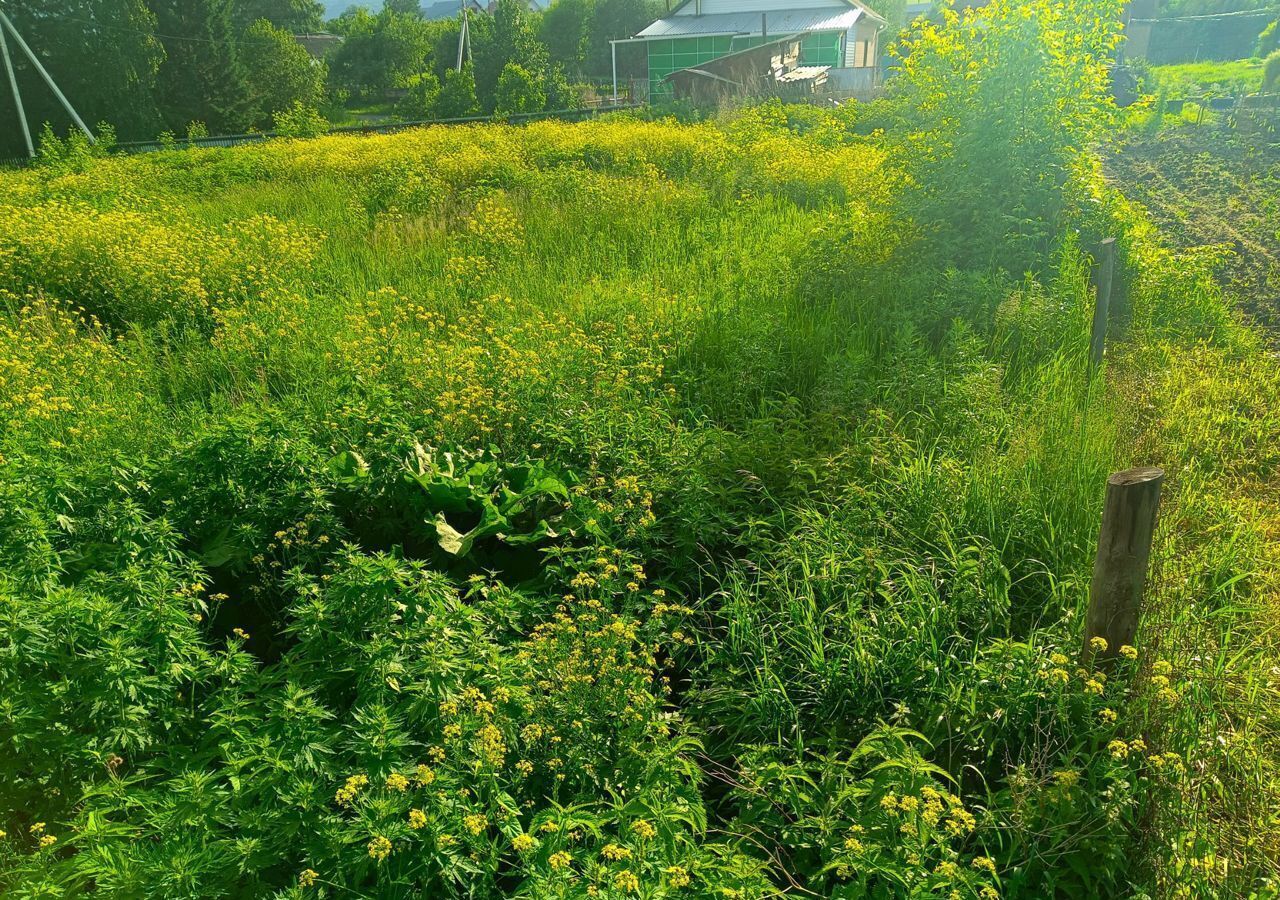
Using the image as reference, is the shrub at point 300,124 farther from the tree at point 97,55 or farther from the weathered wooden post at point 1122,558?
the weathered wooden post at point 1122,558

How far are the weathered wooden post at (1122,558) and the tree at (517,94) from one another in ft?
105

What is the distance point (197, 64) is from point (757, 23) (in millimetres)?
24921

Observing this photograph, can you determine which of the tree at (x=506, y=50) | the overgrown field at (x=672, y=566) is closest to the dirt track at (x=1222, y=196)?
the overgrown field at (x=672, y=566)

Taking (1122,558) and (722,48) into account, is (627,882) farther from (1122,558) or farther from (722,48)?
(722,48)

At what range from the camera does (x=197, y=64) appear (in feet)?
114

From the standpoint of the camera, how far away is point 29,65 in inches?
1173

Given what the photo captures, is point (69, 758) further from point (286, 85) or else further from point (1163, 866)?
point (286, 85)

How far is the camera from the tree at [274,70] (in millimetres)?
38719

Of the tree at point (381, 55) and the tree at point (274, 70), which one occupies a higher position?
the tree at point (381, 55)

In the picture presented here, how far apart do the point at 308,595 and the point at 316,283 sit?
5.60 metres

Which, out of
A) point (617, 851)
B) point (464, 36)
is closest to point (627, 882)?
point (617, 851)

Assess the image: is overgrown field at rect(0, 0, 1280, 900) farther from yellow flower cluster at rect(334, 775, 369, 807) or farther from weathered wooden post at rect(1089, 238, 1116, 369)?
weathered wooden post at rect(1089, 238, 1116, 369)

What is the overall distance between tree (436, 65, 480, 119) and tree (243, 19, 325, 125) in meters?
8.56

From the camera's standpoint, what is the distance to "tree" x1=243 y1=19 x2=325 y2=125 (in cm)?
3872
